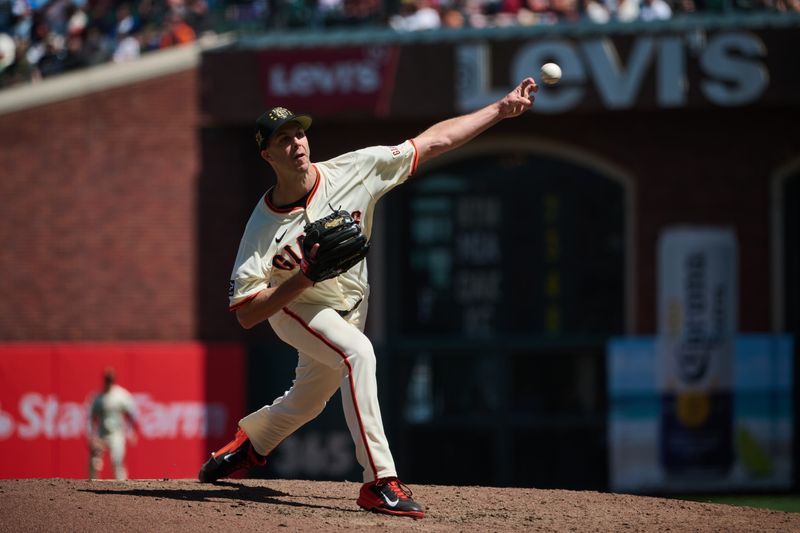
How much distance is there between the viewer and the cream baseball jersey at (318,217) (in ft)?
20.7

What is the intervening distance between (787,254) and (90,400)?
30.1 feet

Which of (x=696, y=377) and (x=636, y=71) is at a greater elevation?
(x=636, y=71)

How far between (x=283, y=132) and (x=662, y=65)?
10.3 meters

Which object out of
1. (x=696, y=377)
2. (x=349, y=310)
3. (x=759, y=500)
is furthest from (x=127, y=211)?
(x=349, y=310)

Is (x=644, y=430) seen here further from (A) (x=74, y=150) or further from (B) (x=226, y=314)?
(A) (x=74, y=150)

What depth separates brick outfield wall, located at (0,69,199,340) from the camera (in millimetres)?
17000

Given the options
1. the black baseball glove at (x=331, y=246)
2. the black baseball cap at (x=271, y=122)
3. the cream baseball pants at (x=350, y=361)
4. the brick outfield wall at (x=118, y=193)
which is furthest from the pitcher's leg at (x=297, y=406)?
the brick outfield wall at (x=118, y=193)

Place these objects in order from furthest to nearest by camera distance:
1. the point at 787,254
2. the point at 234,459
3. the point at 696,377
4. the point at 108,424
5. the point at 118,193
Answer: the point at 118,193
the point at 787,254
the point at 696,377
the point at 108,424
the point at 234,459

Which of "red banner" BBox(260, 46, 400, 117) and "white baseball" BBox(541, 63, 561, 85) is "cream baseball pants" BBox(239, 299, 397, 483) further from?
"red banner" BBox(260, 46, 400, 117)

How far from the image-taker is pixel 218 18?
56.4 feet

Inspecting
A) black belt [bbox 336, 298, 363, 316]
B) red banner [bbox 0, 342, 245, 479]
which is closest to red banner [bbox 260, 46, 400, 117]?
red banner [bbox 0, 342, 245, 479]

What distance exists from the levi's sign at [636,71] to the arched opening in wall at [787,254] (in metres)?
1.44

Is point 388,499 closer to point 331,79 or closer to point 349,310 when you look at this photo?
point 349,310

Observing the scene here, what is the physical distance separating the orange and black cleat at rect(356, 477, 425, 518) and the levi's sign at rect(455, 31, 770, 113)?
10125mm
